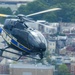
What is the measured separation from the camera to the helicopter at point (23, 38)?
75.3ft

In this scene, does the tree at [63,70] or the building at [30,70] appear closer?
the building at [30,70]

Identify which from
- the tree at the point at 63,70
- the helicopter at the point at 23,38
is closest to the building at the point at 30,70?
the tree at the point at 63,70

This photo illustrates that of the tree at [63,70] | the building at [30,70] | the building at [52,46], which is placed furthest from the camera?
the building at [52,46]

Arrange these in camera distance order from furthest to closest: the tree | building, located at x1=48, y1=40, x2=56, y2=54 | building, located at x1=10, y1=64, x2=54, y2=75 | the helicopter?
1. building, located at x1=48, y1=40, x2=56, y2=54
2. the tree
3. building, located at x1=10, y1=64, x2=54, y2=75
4. the helicopter

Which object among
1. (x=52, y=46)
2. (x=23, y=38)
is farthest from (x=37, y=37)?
(x=52, y=46)

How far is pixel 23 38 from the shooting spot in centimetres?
2323

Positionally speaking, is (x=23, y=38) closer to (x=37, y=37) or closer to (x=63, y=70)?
(x=37, y=37)

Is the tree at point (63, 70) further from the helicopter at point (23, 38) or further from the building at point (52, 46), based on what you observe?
the helicopter at point (23, 38)

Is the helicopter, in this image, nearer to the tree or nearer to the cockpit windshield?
the cockpit windshield

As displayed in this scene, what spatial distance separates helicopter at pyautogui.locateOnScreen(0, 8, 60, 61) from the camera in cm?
2295

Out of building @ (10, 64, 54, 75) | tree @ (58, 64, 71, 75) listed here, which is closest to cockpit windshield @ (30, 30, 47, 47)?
building @ (10, 64, 54, 75)

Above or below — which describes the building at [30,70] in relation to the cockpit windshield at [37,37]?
below

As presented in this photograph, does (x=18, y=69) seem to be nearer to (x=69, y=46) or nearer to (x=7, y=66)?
(x=7, y=66)

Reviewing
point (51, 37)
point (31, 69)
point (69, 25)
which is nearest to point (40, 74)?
point (31, 69)
